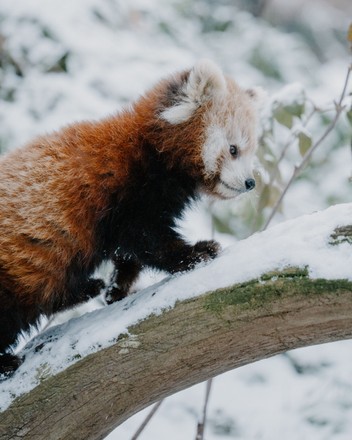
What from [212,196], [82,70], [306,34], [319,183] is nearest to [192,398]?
[212,196]

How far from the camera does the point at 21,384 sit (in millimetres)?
2076

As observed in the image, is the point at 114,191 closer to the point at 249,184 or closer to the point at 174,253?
the point at 174,253

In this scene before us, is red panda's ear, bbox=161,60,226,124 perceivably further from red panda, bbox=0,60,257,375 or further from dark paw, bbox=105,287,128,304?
dark paw, bbox=105,287,128,304

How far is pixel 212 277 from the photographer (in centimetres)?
199

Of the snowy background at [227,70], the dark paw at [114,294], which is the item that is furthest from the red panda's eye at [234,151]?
the dark paw at [114,294]

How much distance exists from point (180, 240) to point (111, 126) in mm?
503

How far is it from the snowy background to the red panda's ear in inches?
15.1

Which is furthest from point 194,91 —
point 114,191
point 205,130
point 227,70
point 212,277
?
point 227,70

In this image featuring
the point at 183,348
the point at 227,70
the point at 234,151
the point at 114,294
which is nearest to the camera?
the point at 183,348

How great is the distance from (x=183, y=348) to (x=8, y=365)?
1.99 ft

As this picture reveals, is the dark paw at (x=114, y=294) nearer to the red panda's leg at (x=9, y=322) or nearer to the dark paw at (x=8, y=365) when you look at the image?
the red panda's leg at (x=9, y=322)

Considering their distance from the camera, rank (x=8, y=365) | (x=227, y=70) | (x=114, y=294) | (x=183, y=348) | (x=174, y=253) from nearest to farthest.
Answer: (x=183, y=348) → (x=8, y=365) → (x=174, y=253) → (x=114, y=294) → (x=227, y=70)

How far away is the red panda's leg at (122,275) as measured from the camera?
8.79 ft

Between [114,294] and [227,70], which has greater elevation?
[227,70]
